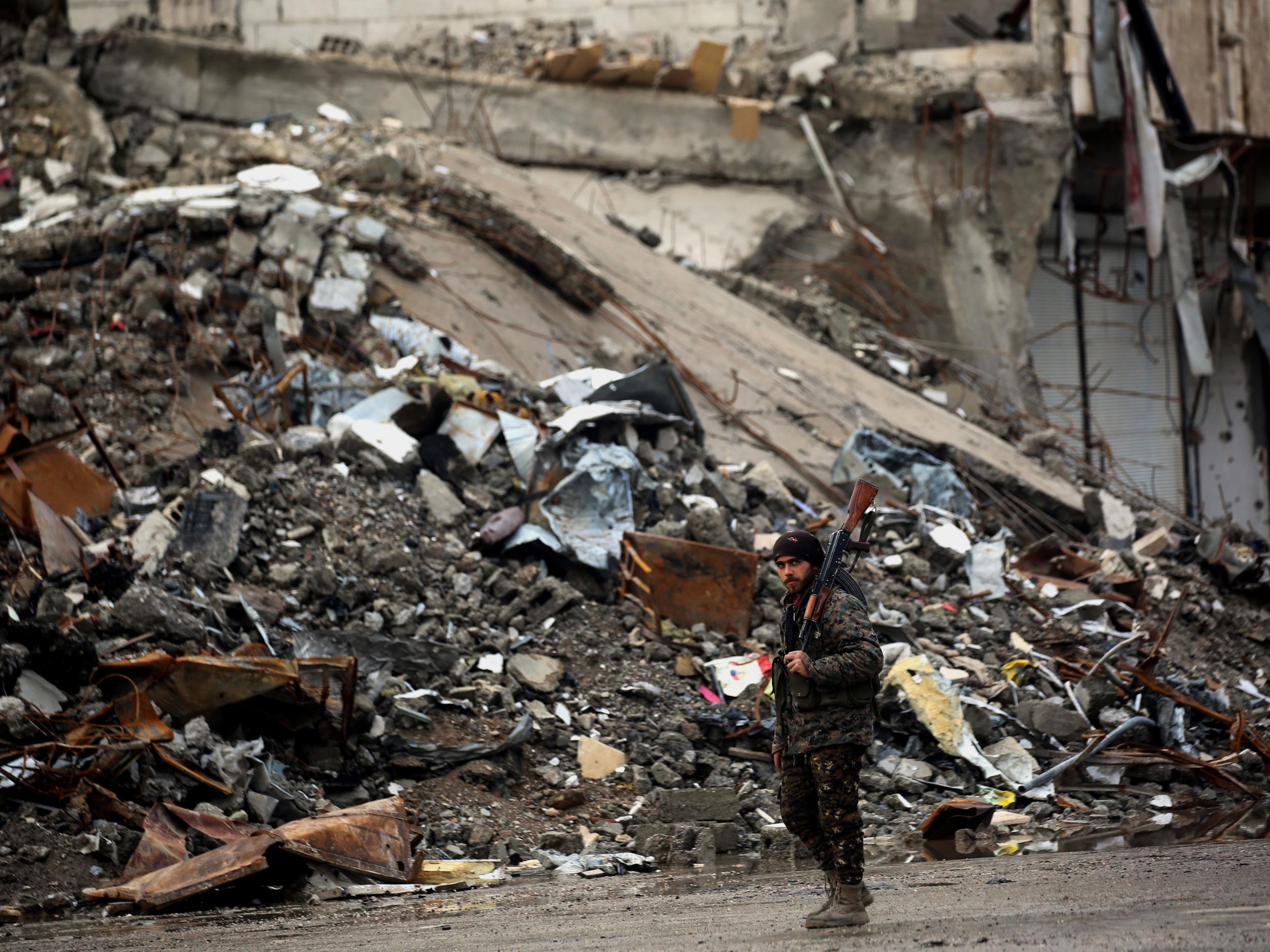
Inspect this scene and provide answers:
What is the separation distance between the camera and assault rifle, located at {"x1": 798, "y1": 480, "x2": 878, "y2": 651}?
137 inches

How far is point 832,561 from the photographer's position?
350 cm

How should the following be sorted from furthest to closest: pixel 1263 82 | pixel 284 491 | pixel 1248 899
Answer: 1. pixel 1263 82
2. pixel 284 491
3. pixel 1248 899

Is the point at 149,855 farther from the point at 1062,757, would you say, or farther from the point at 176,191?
the point at 176,191

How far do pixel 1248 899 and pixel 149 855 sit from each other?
348 centimetres

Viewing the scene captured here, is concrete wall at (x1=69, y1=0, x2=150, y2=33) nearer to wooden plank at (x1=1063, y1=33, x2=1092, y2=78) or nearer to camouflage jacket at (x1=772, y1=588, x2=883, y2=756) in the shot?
wooden plank at (x1=1063, y1=33, x2=1092, y2=78)

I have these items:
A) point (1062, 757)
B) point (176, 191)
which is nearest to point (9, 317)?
point (176, 191)

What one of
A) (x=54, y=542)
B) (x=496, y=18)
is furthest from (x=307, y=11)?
(x=54, y=542)

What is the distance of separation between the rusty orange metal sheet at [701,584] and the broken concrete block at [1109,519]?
3604mm

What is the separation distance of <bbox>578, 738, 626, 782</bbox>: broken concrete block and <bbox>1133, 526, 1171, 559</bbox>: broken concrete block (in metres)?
4.73

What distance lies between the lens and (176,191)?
30.9ft

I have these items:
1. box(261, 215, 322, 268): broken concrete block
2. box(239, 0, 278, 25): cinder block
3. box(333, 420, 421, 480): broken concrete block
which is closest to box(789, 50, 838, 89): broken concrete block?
box(239, 0, 278, 25): cinder block

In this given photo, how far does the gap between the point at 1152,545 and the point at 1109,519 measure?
17.5 inches

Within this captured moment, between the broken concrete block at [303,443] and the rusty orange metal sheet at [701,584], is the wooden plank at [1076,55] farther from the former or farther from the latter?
the broken concrete block at [303,443]

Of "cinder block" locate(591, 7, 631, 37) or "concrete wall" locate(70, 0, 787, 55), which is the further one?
Answer: "cinder block" locate(591, 7, 631, 37)
